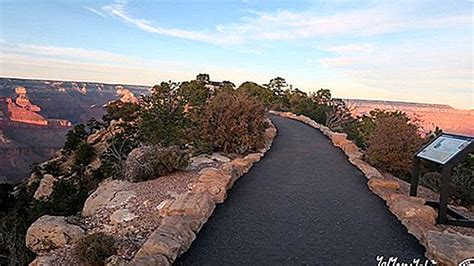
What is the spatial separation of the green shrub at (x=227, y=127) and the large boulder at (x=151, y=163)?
9.38 feet

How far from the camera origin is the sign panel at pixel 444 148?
7566mm

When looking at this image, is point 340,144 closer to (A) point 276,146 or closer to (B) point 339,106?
(A) point 276,146

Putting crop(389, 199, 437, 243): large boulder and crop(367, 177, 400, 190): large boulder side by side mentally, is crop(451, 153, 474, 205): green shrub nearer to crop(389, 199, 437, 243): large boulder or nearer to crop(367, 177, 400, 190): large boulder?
crop(367, 177, 400, 190): large boulder

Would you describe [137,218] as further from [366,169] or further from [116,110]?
[116,110]

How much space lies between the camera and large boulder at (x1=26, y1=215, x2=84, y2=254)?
713cm

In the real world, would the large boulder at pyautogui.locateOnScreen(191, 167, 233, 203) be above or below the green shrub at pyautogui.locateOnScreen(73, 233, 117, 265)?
above

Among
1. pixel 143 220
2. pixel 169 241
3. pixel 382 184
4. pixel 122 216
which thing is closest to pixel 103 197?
pixel 122 216

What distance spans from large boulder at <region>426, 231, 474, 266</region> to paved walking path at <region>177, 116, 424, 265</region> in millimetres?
249

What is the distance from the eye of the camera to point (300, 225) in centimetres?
727

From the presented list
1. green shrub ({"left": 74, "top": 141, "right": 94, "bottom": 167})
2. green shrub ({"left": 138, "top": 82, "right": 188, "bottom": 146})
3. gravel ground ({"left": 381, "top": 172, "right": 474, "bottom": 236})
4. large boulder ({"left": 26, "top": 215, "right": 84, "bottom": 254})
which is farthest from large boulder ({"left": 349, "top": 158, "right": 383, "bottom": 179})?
green shrub ({"left": 74, "top": 141, "right": 94, "bottom": 167})

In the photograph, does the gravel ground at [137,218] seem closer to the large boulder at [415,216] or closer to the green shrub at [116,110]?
the large boulder at [415,216]

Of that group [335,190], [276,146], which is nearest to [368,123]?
[276,146]

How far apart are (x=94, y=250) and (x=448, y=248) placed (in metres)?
4.86

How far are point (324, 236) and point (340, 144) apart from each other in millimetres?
11176
